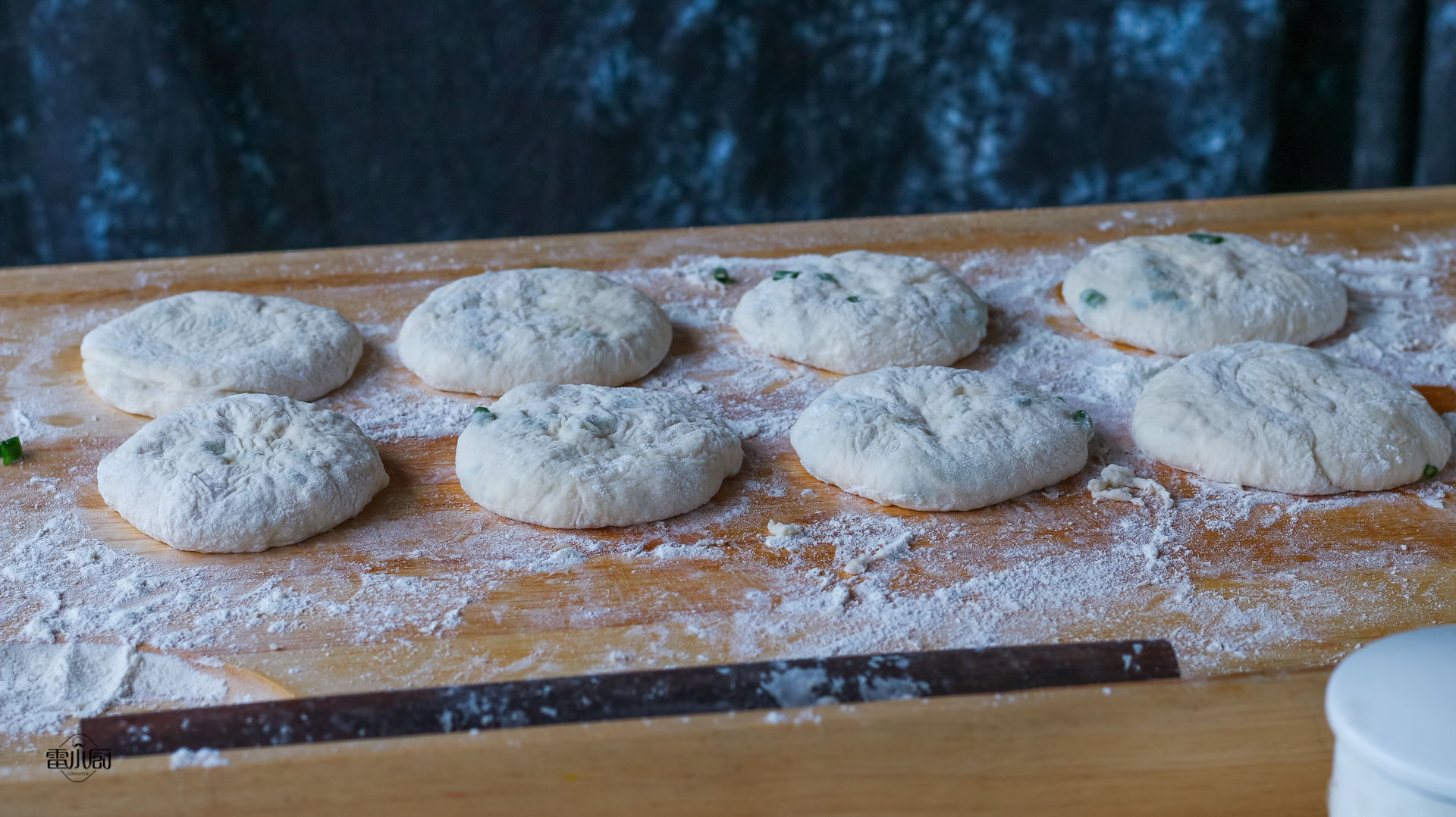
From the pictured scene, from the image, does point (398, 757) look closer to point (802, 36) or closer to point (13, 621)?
point (13, 621)

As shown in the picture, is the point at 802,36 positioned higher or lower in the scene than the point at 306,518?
higher

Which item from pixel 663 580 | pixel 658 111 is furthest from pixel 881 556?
pixel 658 111

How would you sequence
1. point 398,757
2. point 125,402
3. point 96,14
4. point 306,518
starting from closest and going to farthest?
point 398,757
point 306,518
point 125,402
point 96,14

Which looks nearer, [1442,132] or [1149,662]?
[1149,662]

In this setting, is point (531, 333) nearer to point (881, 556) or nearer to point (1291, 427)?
point (881, 556)

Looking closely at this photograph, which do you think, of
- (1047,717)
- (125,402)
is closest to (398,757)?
(1047,717)

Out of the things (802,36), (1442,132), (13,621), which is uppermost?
(802,36)

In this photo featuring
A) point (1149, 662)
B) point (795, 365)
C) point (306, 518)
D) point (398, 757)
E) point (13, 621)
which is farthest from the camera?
point (795, 365)
